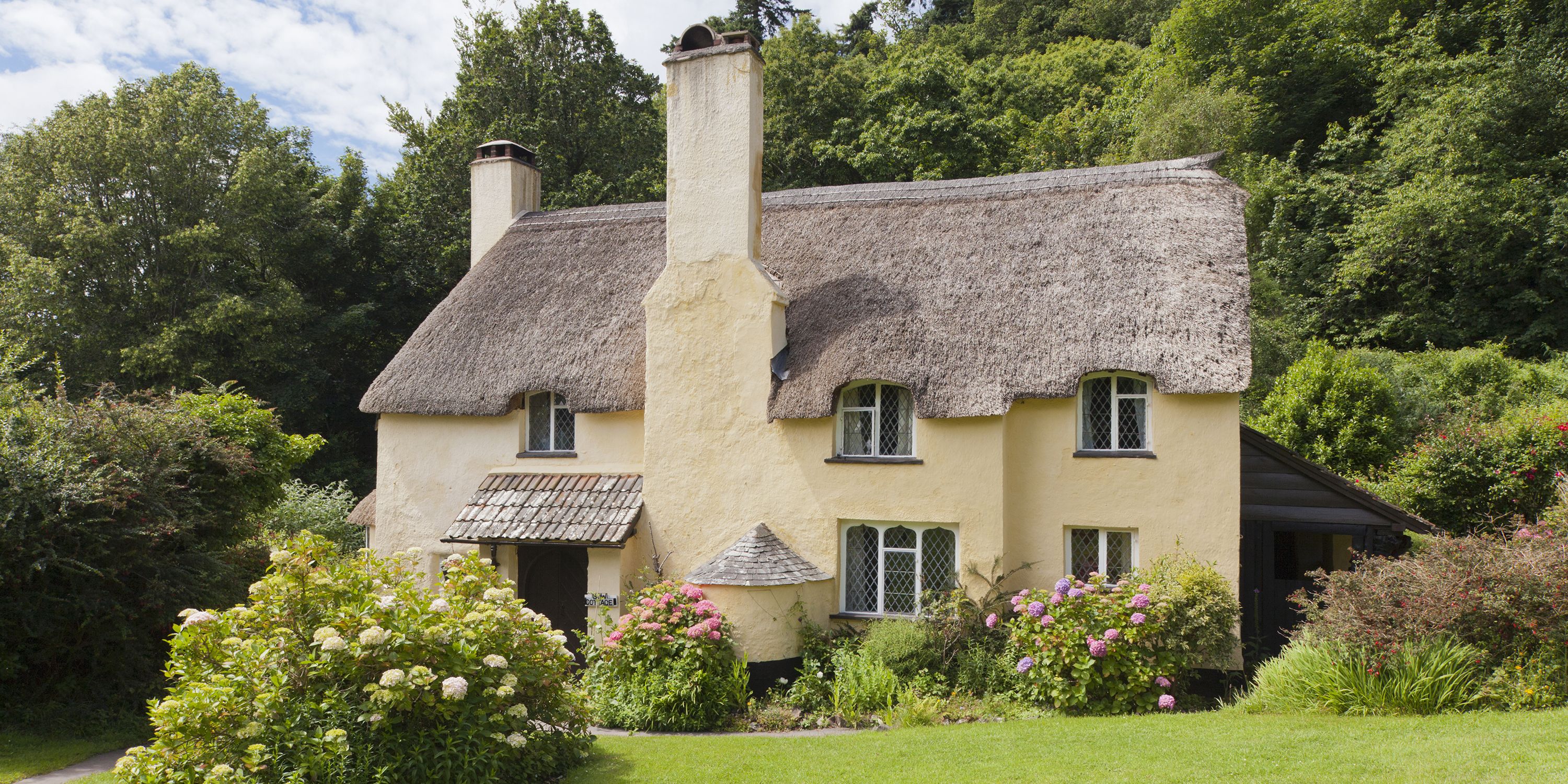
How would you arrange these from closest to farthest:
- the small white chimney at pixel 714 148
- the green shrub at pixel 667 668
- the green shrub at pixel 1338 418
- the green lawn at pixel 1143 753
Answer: the green lawn at pixel 1143 753 → the green shrub at pixel 667 668 → the small white chimney at pixel 714 148 → the green shrub at pixel 1338 418

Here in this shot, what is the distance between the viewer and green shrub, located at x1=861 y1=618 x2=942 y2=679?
38.5 feet

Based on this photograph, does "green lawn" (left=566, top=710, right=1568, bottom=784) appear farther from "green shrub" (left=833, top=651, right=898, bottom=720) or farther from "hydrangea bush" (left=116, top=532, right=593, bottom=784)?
"hydrangea bush" (left=116, top=532, right=593, bottom=784)

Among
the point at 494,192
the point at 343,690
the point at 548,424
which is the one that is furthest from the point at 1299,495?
the point at 494,192

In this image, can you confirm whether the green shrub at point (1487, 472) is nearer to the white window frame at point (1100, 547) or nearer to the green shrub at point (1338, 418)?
the green shrub at point (1338, 418)

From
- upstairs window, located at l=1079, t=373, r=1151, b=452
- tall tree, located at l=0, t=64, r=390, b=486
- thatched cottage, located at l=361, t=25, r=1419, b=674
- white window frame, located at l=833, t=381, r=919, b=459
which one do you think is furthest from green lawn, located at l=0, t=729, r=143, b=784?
tall tree, located at l=0, t=64, r=390, b=486

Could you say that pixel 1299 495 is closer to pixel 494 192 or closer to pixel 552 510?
pixel 552 510

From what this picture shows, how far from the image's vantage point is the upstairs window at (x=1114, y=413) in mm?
12523

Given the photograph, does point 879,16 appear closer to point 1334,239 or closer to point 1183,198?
point 1334,239

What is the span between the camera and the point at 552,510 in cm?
1423

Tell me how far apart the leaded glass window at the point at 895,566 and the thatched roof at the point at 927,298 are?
6.03 feet

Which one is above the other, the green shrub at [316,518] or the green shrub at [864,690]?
the green shrub at [316,518]

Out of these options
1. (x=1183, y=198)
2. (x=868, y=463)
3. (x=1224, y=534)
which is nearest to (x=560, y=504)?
(x=868, y=463)

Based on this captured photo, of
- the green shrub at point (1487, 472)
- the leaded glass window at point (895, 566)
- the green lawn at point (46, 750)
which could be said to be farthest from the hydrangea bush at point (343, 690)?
A: the green shrub at point (1487, 472)

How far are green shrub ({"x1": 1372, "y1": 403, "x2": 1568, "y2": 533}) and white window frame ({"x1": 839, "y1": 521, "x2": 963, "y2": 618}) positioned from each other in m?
8.85
